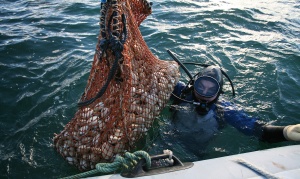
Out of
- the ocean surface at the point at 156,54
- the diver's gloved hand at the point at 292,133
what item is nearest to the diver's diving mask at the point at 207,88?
the ocean surface at the point at 156,54

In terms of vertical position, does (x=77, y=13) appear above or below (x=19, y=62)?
above

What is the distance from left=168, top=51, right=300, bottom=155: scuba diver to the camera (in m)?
3.41

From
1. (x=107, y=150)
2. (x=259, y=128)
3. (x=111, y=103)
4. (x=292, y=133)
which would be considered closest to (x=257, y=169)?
(x=292, y=133)

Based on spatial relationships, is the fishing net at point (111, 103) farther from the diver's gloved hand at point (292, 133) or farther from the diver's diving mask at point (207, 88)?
the diver's gloved hand at point (292, 133)

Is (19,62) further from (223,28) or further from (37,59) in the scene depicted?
(223,28)

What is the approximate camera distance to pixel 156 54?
6293 millimetres

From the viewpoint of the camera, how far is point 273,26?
750 cm

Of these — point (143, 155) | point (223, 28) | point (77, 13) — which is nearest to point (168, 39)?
point (223, 28)

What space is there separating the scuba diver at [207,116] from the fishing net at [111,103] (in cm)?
79

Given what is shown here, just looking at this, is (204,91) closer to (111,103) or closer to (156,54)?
(111,103)

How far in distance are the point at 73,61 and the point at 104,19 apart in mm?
3529

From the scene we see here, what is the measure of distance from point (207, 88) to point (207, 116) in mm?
483

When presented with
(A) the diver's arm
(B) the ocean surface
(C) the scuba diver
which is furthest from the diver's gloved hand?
(B) the ocean surface

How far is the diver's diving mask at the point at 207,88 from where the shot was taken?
349 cm
